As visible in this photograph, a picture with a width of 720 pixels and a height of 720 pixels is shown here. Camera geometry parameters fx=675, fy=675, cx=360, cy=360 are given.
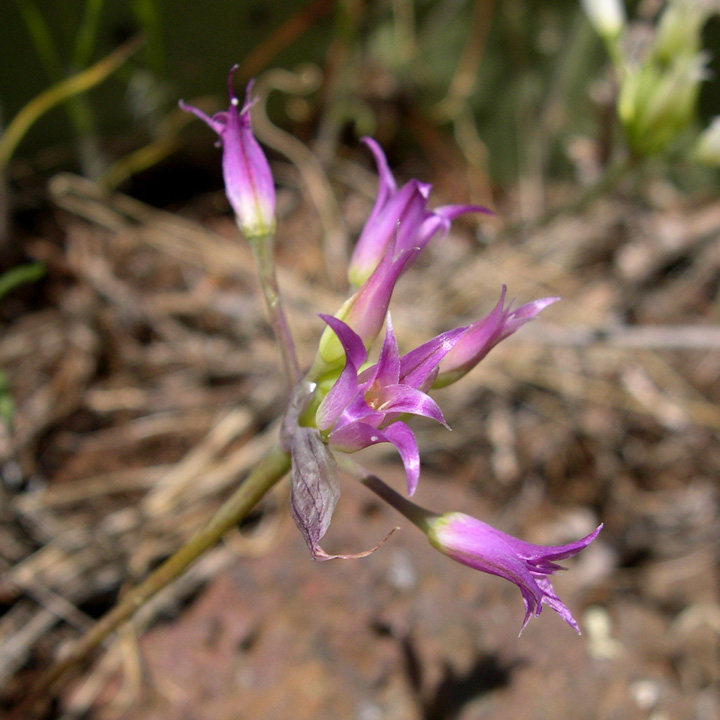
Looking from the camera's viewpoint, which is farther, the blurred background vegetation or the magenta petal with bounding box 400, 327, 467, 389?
the blurred background vegetation

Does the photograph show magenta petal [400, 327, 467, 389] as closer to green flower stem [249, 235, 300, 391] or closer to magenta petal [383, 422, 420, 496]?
magenta petal [383, 422, 420, 496]

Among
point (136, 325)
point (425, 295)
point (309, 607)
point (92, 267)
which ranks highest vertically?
point (92, 267)

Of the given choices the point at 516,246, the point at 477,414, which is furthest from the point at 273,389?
the point at 516,246

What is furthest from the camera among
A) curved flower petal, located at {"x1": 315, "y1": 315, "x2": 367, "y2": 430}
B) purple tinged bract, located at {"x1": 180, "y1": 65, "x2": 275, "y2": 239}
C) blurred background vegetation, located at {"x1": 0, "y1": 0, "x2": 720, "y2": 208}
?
blurred background vegetation, located at {"x1": 0, "y1": 0, "x2": 720, "y2": 208}

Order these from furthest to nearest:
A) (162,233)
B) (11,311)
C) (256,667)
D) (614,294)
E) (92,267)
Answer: (614,294) → (162,233) → (92,267) → (11,311) → (256,667)

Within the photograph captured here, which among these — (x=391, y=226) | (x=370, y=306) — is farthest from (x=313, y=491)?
(x=391, y=226)

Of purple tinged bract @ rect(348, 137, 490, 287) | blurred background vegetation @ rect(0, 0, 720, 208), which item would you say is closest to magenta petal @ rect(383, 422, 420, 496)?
purple tinged bract @ rect(348, 137, 490, 287)

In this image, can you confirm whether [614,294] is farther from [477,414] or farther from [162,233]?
[162,233]
